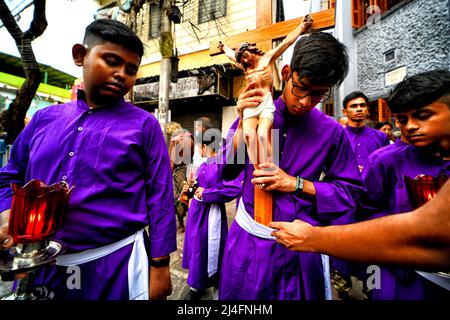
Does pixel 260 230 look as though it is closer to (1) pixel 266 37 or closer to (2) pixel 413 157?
(2) pixel 413 157

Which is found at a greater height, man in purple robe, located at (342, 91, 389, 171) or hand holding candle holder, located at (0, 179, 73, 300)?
man in purple robe, located at (342, 91, 389, 171)

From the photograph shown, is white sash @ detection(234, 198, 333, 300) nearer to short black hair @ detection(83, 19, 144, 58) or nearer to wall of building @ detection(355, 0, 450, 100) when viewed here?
short black hair @ detection(83, 19, 144, 58)

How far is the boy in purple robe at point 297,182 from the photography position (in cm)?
113

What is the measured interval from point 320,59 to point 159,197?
48.6 inches

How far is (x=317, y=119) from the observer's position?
4.53ft

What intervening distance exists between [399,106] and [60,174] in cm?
219

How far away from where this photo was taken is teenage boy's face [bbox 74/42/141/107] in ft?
3.80

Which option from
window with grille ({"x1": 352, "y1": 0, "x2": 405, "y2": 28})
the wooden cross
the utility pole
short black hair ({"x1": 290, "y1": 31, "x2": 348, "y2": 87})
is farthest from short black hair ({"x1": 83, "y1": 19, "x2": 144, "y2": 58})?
window with grille ({"x1": 352, "y1": 0, "x2": 405, "y2": 28})

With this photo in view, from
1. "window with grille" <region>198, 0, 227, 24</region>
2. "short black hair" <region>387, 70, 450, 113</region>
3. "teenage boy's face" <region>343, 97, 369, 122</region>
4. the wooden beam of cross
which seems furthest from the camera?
"window with grille" <region>198, 0, 227, 24</region>

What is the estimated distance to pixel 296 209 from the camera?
1.24 m

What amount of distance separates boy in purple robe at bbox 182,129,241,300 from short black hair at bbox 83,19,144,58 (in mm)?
1458

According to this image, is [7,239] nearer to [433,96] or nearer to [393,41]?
[433,96]

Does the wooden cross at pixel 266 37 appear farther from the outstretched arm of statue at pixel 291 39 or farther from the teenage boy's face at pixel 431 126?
the teenage boy's face at pixel 431 126

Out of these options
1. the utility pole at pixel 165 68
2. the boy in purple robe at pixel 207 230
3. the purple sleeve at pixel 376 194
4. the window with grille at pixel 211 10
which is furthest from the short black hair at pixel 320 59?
the window with grille at pixel 211 10
